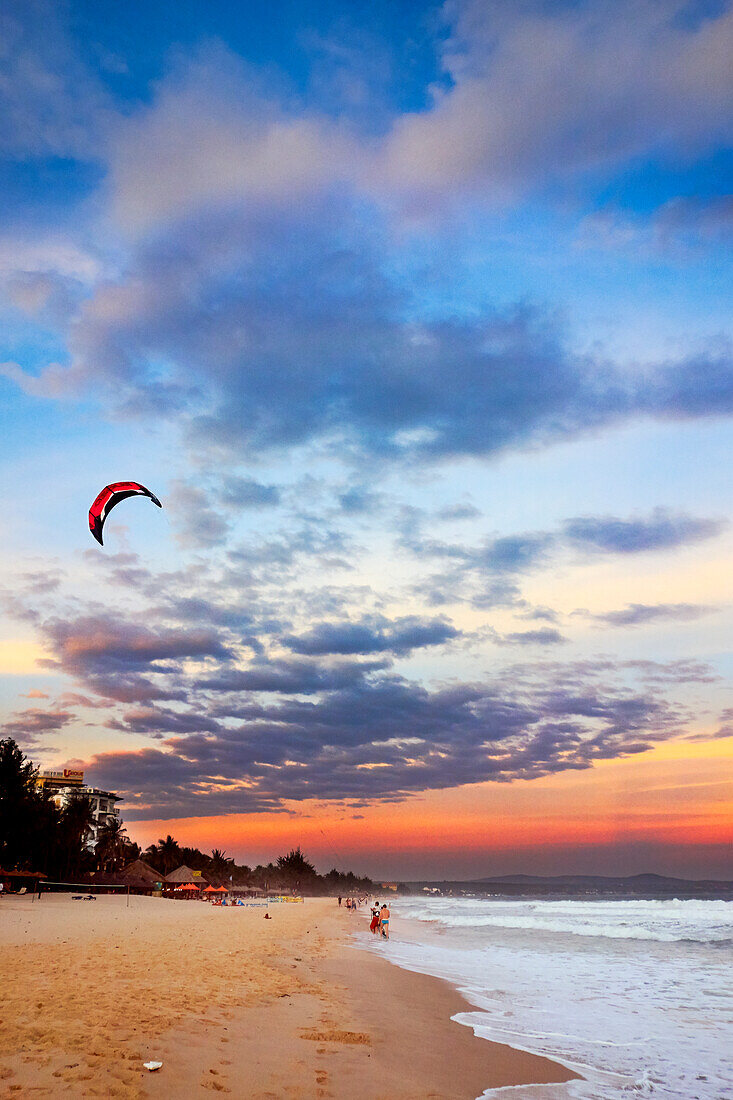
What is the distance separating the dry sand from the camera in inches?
288

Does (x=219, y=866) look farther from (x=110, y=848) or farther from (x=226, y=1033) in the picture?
(x=226, y=1033)

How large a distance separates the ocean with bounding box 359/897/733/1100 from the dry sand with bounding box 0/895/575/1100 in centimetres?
78

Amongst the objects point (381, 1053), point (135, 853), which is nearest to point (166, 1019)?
point (381, 1053)

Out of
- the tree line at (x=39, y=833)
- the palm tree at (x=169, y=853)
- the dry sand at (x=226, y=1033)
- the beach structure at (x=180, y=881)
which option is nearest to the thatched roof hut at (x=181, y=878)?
the beach structure at (x=180, y=881)

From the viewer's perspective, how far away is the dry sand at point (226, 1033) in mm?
7309

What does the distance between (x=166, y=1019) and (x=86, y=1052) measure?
86.4 inches

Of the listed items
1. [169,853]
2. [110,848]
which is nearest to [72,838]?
[110,848]

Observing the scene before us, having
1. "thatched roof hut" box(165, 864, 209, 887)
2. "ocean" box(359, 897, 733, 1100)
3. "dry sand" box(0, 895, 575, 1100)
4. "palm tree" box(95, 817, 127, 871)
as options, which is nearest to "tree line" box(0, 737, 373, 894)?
"palm tree" box(95, 817, 127, 871)

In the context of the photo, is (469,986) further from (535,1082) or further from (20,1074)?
(20,1074)

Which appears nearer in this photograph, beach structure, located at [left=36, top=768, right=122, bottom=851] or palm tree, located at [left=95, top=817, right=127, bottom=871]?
palm tree, located at [left=95, top=817, right=127, bottom=871]

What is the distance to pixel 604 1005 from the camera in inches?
602

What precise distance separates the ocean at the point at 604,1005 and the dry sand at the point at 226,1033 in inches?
30.6

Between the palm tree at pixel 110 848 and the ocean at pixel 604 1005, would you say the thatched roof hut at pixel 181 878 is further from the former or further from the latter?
the ocean at pixel 604 1005

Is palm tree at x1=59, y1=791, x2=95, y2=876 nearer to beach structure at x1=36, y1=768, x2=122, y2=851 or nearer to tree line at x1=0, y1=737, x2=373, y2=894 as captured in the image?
tree line at x1=0, y1=737, x2=373, y2=894
